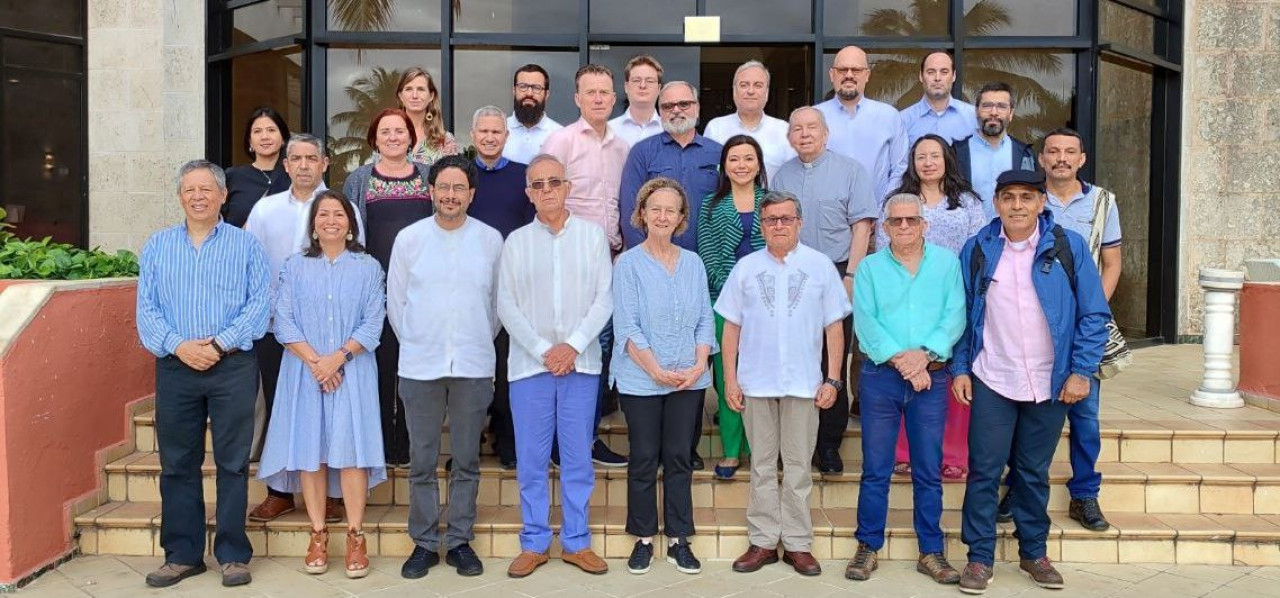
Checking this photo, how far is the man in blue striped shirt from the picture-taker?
13.7ft

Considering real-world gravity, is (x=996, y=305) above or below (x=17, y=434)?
above

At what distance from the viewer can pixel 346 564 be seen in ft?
14.4

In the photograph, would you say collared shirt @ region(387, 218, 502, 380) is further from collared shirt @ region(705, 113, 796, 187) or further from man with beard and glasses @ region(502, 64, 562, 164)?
collared shirt @ region(705, 113, 796, 187)

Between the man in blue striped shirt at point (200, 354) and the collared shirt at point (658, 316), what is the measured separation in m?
1.65

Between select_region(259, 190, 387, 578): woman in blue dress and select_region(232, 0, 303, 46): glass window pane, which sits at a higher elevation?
select_region(232, 0, 303, 46): glass window pane

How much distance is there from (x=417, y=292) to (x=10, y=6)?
7.09 meters

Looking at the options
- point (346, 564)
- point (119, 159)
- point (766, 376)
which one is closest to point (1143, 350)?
point (766, 376)

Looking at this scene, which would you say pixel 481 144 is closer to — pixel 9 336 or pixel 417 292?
pixel 417 292

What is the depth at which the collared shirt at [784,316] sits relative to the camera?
427 cm

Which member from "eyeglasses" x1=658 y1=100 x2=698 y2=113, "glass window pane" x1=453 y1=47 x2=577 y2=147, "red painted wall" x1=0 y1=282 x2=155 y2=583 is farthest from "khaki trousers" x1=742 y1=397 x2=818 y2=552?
"glass window pane" x1=453 y1=47 x2=577 y2=147

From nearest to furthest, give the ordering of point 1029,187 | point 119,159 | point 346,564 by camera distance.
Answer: point 1029,187 < point 346,564 < point 119,159

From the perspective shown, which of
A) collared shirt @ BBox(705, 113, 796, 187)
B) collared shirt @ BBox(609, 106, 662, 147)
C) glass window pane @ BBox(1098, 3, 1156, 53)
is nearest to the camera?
collared shirt @ BBox(705, 113, 796, 187)

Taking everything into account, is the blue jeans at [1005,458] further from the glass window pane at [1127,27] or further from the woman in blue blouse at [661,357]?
the glass window pane at [1127,27]

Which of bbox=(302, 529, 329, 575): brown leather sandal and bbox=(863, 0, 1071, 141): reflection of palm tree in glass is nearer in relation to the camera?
bbox=(302, 529, 329, 575): brown leather sandal
